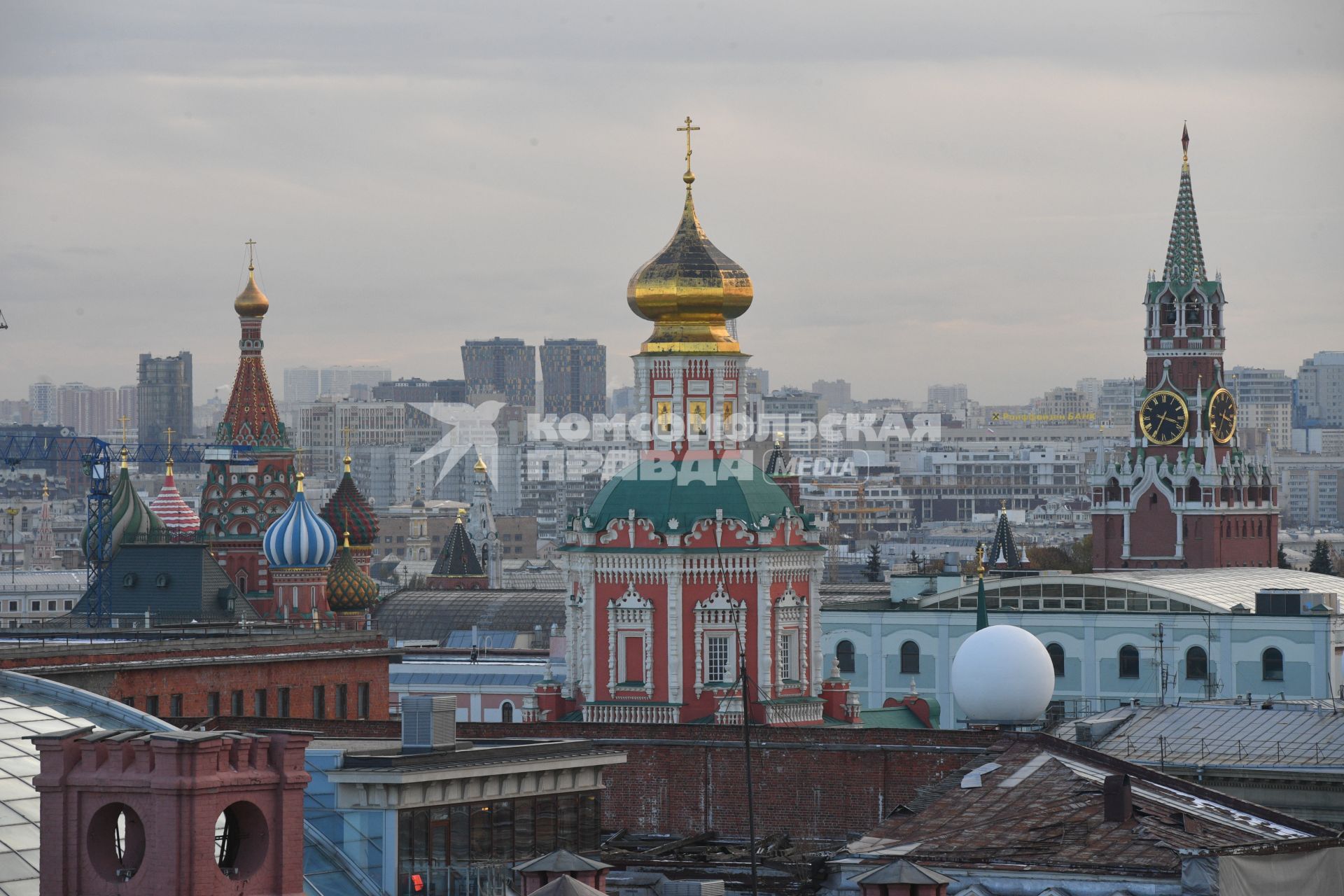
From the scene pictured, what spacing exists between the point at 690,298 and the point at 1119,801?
25.0 meters

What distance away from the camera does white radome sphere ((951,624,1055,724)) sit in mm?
51031

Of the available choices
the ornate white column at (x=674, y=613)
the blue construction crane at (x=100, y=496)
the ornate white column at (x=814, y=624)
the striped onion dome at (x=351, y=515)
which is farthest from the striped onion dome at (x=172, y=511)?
the ornate white column at (x=674, y=613)

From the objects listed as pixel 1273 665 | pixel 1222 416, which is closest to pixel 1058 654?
pixel 1273 665

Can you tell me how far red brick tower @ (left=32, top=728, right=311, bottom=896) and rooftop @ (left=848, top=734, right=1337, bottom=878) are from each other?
905cm

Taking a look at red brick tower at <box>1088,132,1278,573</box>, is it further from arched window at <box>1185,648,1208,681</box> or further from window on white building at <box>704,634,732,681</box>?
window on white building at <box>704,634,732,681</box>

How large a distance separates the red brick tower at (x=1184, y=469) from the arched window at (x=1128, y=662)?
24591 millimetres

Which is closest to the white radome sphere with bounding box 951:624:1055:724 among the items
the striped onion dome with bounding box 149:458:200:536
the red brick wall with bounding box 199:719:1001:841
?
the red brick wall with bounding box 199:719:1001:841

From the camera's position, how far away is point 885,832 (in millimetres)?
42594

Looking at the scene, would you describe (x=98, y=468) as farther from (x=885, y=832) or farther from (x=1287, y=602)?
(x=885, y=832)

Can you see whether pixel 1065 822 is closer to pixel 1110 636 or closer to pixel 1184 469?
pixel 1110 636

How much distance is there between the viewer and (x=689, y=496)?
201 ft

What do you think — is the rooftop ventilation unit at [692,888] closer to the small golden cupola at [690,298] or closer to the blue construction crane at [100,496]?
the small golden cupola at [690,298]

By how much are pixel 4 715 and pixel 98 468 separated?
77243mm

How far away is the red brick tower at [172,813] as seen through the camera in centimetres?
3102
